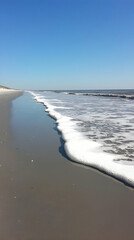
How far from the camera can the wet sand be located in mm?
2229

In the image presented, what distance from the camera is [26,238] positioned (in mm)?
2121

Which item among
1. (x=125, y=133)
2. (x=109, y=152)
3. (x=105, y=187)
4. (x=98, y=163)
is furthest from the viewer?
(x=125, y=133)

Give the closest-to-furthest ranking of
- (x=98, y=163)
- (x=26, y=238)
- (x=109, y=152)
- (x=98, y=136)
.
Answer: (x=26, y=238), (x=98, y=163), (x=109, y=152), (x=98, y=136)

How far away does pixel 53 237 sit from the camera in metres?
2.14

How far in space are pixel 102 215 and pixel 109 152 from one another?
2419 millimetres

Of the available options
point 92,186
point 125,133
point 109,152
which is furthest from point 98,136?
point 92,186

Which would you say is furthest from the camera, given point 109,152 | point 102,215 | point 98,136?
point 98,136

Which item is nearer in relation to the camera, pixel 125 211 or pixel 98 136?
pixel 125 211

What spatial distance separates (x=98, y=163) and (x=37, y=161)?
1253mm

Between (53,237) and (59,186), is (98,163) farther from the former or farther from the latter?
(53,237)

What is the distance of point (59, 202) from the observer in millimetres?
2768

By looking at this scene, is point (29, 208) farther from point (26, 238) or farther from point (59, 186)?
point (59, 186)

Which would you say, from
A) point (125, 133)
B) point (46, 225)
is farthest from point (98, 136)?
point (46, 225)

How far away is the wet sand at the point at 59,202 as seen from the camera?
7.31ft
